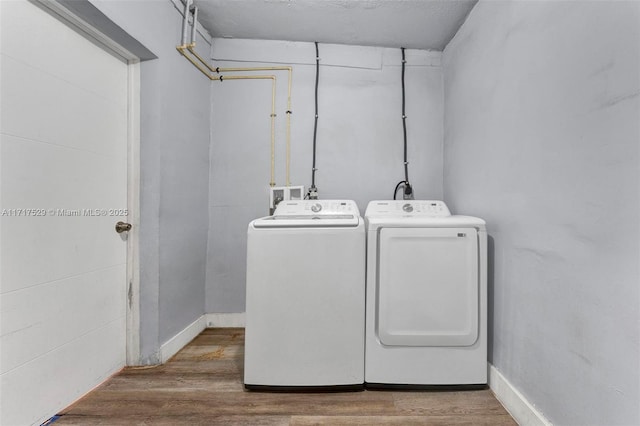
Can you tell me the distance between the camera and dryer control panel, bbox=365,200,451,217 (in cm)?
169

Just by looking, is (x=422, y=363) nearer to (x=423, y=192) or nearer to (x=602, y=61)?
(x=423, y=192)

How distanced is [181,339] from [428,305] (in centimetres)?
154

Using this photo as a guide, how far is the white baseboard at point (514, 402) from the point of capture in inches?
42.1

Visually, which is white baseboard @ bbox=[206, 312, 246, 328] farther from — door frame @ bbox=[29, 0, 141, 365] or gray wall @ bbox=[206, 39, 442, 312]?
door frame @ bbox=[29, 0, 141, 365]

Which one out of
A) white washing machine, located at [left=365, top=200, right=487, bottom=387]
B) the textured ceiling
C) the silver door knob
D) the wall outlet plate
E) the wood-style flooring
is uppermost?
the textured ceiling

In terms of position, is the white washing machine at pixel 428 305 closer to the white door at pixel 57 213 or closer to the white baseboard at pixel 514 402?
the white baseboard at pixel 514 402

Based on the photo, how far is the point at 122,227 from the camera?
57.4 inches

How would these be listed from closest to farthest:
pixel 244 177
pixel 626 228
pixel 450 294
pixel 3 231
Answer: pixel 626 228 → pixel 3 231 → pixel 450 294 → pixel 244 177

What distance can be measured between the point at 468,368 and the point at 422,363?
0.76ft

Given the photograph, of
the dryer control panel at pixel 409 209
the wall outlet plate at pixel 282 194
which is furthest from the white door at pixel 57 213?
the dryer control panel at pixel 409 209

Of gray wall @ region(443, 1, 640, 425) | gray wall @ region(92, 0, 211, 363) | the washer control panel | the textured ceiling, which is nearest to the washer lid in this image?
the washer control panel

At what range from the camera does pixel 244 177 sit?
209cm

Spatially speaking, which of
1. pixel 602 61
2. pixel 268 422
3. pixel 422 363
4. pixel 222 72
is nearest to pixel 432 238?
pixel 422 363

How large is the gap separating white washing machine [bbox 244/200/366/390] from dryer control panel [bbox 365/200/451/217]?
452mm
